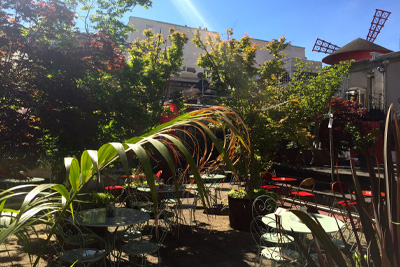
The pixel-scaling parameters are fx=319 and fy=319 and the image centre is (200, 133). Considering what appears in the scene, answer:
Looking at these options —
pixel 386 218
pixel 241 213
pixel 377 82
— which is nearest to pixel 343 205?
pixel 241 213

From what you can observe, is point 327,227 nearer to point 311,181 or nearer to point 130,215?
point 311,181

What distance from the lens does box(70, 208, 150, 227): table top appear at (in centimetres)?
375

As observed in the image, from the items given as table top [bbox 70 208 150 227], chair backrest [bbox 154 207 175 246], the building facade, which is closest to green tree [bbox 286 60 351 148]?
the building facade

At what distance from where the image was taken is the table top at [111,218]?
375 centimetres

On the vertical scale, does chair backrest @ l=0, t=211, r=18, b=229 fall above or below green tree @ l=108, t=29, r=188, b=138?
below

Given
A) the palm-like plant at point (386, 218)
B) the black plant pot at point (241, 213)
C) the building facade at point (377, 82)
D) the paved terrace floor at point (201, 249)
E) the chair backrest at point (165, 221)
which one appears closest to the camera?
the palm-like plant at point (386, 218)

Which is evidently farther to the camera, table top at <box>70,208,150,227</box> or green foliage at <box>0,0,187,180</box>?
green foliage at <box>0,0,187,180</box>

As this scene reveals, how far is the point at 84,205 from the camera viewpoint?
561 centimetres

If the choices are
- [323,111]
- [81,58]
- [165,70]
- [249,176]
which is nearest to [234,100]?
[249,176]

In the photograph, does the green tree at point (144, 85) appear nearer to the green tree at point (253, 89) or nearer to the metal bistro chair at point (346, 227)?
the green tree at point (253, 89)

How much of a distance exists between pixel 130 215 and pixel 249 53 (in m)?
4.92

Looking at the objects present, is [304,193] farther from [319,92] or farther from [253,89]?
[319,92]

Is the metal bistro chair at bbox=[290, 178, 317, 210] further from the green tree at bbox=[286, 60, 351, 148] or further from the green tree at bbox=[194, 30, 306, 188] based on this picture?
the green tree at bbox=[286, 60, 351, 148]

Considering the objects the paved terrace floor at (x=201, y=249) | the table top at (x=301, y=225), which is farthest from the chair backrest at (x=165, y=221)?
the table top at (x=301, y=225)
